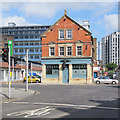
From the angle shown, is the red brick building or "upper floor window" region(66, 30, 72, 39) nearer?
the red brick building

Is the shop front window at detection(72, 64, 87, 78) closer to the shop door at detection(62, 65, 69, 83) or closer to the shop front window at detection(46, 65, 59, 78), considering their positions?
the shop door at detection(62, 65, 69, 83)

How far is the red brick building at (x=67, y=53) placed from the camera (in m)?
38.0

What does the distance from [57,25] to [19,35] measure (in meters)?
75.0

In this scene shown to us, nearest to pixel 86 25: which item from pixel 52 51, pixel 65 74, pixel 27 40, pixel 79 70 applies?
pixel 52 51

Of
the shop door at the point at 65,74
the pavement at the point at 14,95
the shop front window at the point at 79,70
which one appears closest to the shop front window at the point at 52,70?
the shop door at the point at 65,74

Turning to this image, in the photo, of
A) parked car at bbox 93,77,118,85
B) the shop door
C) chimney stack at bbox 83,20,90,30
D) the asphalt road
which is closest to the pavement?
the asphalt road

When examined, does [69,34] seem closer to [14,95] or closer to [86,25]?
[86,25]

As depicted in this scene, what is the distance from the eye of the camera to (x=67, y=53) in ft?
128

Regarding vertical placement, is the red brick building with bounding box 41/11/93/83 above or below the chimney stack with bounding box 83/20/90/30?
below

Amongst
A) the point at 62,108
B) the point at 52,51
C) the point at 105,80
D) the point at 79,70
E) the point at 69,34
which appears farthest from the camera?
the point at 52,51

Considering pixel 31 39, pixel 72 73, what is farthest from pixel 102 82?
pixel 31 39

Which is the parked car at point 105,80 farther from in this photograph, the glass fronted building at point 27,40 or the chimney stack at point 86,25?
the glass fronted building at point 27,40

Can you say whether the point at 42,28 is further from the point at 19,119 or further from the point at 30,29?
the point at 19,119

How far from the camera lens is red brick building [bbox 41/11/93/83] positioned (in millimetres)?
38000
